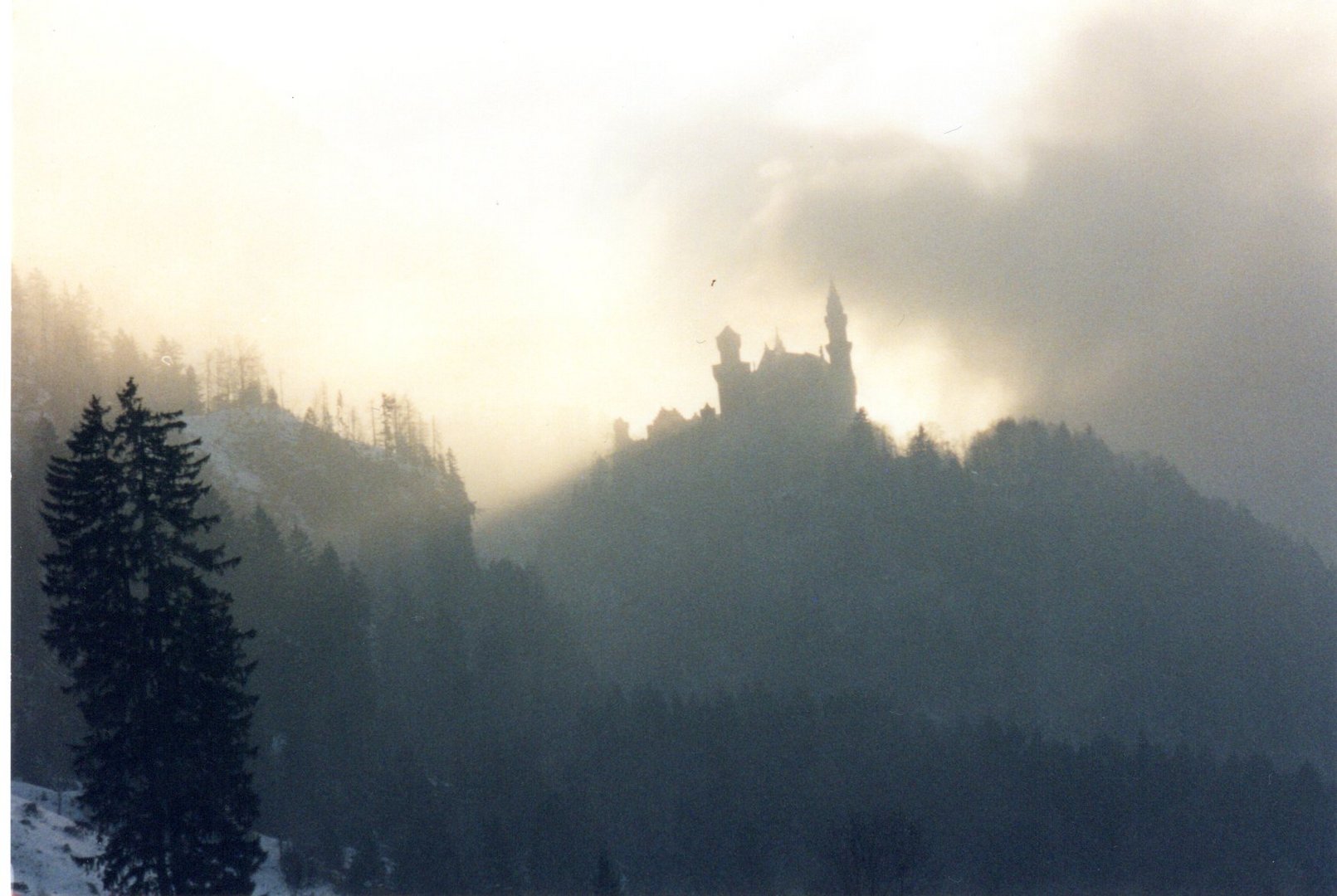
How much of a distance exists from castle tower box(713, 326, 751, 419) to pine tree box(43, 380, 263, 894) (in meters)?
125

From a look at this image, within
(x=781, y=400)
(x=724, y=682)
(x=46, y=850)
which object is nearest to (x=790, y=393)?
(x=781, y=400)

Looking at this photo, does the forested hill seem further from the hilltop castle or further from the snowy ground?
the snowy ground

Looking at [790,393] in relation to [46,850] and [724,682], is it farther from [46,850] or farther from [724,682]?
[46,850]

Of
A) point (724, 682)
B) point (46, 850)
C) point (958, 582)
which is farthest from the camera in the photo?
point (958, 582)

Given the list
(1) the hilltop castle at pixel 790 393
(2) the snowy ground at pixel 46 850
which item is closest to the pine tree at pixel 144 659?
(2) the snowy ground at pixel 46 850

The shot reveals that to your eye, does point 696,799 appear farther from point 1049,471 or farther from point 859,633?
point 1049,471

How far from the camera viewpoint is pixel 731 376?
546 ft

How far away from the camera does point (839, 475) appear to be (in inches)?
6604

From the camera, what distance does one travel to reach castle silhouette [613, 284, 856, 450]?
554ft

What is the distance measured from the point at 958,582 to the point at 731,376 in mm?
45634

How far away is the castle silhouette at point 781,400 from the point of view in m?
169

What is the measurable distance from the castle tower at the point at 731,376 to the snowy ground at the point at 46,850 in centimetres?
12105

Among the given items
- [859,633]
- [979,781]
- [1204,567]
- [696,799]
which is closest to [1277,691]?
[1204,567]

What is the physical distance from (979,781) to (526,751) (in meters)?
39.0
